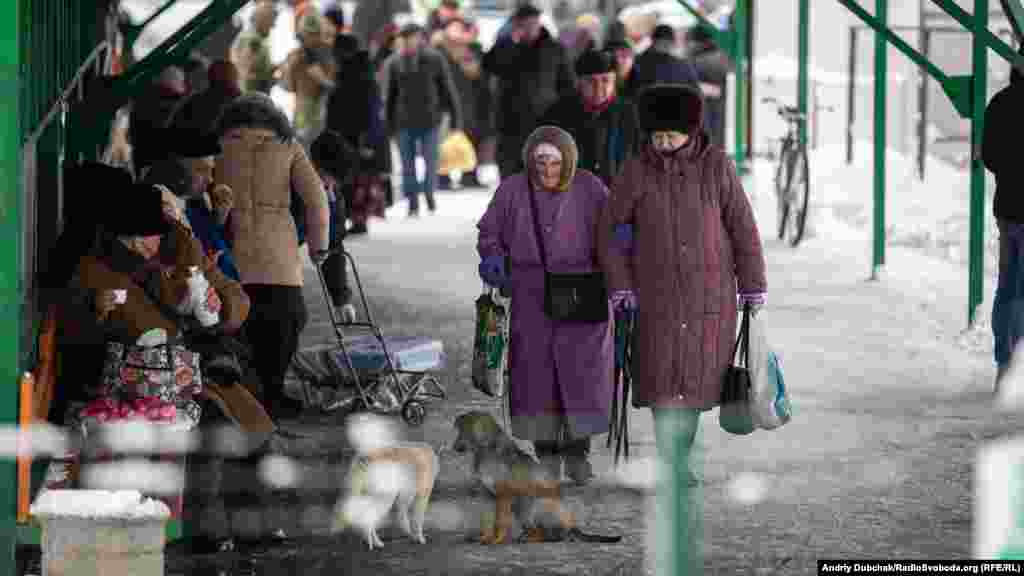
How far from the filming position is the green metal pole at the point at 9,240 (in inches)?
335

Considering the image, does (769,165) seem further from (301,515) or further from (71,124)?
(301,515)

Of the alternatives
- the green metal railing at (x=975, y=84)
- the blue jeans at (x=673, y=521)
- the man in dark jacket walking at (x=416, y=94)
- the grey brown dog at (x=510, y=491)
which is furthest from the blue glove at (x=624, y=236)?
the man in dark jacket walking at (x=416, y=94)

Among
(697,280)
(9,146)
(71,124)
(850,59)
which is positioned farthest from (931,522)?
(850,59)

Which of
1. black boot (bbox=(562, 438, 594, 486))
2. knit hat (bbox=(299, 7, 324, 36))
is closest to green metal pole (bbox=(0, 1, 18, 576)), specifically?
black boot (bbox=(562, 438, 594, 486))

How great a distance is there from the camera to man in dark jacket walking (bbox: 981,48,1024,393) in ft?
43.5

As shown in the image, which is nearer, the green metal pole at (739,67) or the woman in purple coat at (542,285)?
the woman in purple coat at (542,285)

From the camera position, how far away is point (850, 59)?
94.0ft

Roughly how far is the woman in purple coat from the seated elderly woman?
158 centimetres

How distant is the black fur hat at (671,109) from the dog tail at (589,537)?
1.56 m

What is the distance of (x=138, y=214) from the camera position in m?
9.34

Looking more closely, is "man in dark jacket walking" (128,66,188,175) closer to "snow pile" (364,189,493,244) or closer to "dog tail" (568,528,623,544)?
"snow pile" (364,189,493,244)

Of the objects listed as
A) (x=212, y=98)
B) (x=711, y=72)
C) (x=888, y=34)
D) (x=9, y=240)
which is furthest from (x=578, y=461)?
(x=711, y=72)

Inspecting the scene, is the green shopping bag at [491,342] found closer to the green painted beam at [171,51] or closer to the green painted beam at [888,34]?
the green painted beam at [171,51]

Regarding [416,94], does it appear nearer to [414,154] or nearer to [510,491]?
[414,154]
